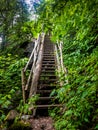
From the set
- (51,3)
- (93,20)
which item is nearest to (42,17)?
(51,3)

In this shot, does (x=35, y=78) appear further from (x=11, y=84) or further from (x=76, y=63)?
(x=76, y=63)

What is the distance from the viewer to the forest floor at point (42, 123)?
5605mm

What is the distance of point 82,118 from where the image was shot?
187 inches

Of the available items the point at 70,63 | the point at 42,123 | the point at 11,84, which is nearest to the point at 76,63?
the point at 70,63

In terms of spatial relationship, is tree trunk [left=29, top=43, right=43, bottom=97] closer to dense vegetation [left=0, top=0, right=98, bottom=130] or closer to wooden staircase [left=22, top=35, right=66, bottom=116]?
wooden staircase [left=22, top=35, right=66, bottom=116]

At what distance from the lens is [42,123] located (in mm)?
5902

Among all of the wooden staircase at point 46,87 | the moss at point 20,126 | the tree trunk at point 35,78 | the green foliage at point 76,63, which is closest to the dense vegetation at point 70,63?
the green foliage at point 76,63

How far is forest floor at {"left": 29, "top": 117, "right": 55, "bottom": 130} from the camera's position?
5.61 m

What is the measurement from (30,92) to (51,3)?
15.7ft

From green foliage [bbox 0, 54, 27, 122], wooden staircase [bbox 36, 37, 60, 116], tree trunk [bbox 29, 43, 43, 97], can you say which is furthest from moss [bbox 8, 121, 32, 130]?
green foliage [bbox 0, 54, 27, 122]

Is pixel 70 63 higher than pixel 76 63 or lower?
higher

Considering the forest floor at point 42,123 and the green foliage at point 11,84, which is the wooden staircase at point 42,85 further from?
the green foliage at point 11,84

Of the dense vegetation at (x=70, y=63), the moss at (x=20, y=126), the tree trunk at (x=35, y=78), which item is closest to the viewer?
the dense vegetation at (x=70, y=63)

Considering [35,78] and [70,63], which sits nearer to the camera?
[35,78]
